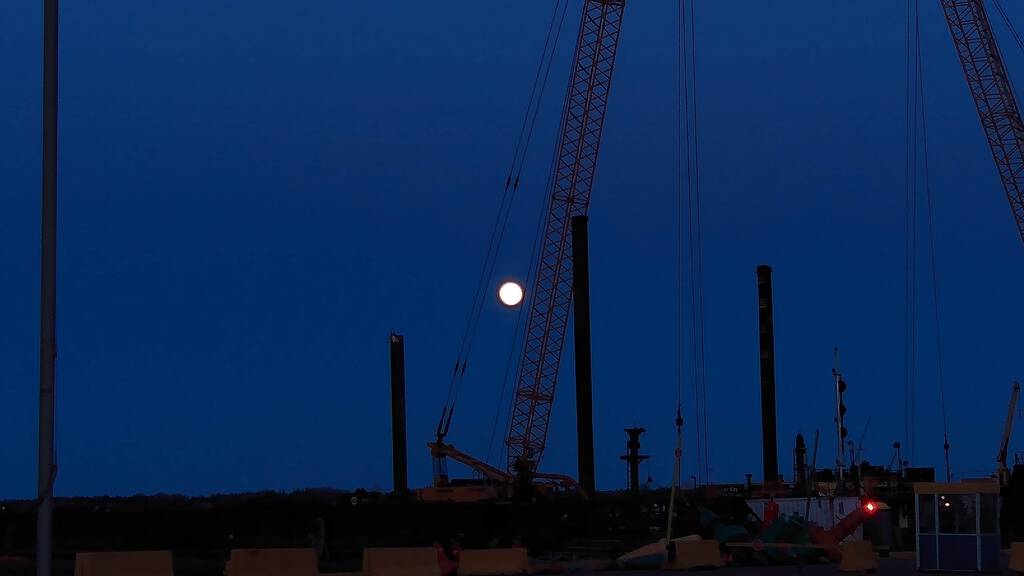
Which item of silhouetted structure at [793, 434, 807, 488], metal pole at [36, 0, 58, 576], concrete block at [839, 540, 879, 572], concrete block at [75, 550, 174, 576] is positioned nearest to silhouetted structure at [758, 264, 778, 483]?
silhouetted structure at [793, 434, 807, 488]

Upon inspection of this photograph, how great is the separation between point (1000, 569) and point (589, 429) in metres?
46.0

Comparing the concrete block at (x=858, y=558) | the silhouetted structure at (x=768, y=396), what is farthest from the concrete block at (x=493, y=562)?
the silhouetted structure at (x=768, y=396)

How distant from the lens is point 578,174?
93125 mm

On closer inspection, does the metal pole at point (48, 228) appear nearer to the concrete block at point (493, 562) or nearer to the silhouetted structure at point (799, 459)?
the concrete block at point (493, 562)

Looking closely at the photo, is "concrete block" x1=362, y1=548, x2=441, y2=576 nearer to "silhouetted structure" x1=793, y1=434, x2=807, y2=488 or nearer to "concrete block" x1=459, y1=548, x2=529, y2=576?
"concrete block" x1=459, y1=548, x2=529, y2=576

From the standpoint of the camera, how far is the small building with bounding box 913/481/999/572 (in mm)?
35344

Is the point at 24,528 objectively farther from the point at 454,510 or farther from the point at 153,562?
the point at 153,562

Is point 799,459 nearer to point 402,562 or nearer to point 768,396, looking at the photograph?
point 768,396

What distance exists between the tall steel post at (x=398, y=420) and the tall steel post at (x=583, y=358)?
986 centimetres

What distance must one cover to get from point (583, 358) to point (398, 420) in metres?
11.0

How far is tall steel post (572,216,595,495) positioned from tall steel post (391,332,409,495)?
986 centimetres

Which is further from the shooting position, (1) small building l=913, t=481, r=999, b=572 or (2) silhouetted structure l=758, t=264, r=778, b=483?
(2) silhouetted structure l=758, t=264, r=778, b=483

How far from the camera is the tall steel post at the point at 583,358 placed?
266 ft

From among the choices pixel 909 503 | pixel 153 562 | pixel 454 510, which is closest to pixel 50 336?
pixel 153 562
